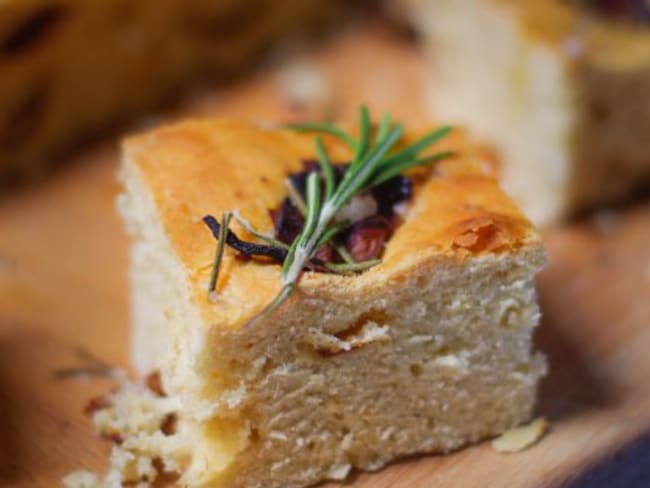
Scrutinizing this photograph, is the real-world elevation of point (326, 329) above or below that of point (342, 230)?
below

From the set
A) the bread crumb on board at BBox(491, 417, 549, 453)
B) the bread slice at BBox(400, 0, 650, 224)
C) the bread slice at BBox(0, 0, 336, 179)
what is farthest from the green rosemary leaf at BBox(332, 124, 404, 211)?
the bread slice at BBox(0, 0, 336, 179)

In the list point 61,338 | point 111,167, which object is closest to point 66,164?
point 111,167

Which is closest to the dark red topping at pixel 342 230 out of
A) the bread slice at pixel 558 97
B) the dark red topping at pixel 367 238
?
the dark red topping at pixel 367 238

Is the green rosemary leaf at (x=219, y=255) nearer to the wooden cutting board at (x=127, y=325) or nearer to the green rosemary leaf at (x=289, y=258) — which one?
the green rosemary leaf at (x=289, y=258)

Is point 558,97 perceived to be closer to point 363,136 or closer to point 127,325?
point 363,136

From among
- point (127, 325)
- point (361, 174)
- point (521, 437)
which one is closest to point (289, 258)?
point (361, 174)
